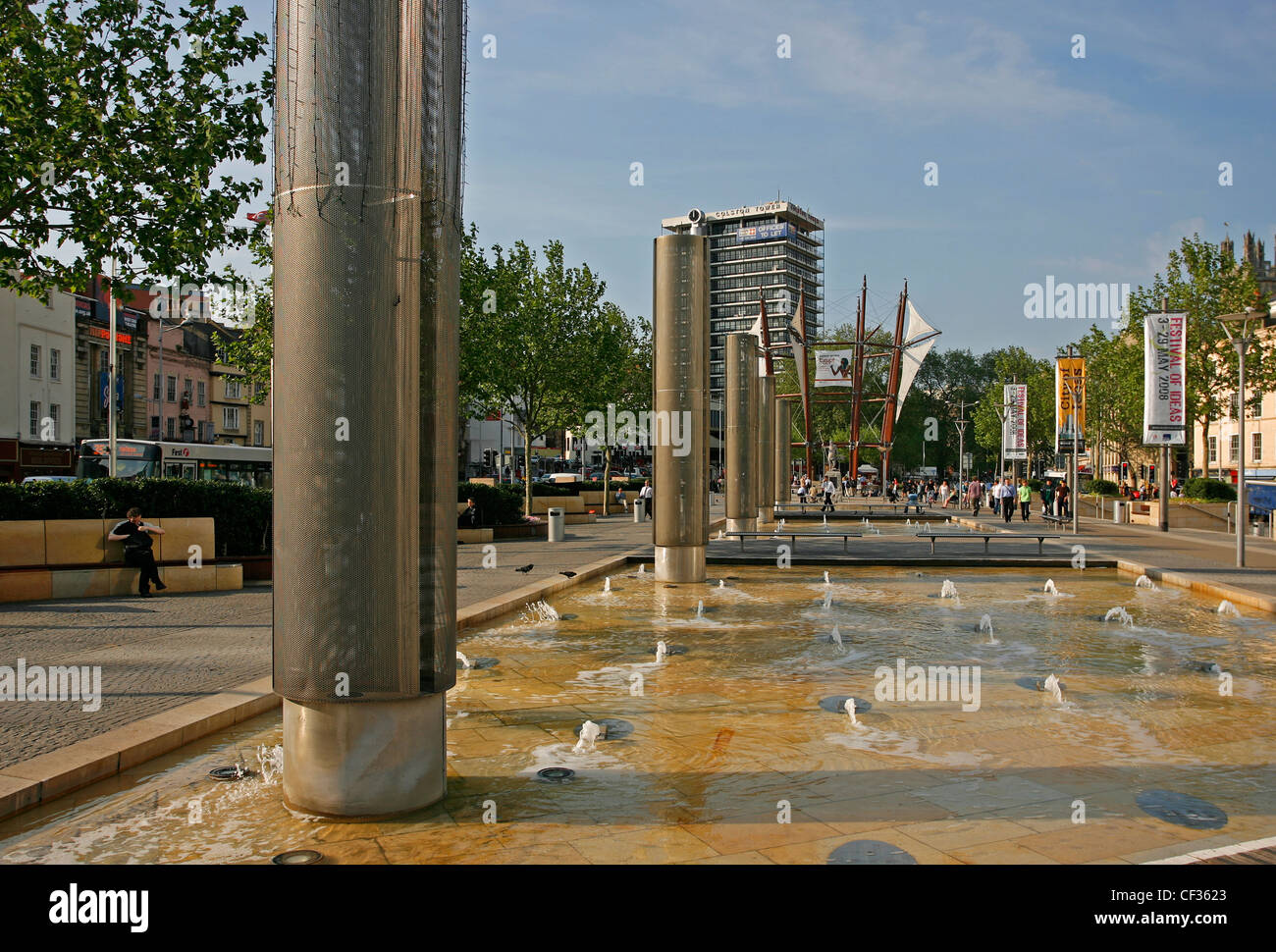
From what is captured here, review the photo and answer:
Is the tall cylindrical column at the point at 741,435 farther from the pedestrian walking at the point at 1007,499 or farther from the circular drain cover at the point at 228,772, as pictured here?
the circular drain cover at the point at 228,772

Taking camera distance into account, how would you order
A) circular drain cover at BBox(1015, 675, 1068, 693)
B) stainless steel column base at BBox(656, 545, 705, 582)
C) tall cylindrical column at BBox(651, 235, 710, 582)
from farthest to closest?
stainless steel column base at BBox(656, 545, 705, 582)
tall cylindrical column at BBox(651, 235, 710, 582)
circular drain cover at BBox(1015, 675, 1068, 693)

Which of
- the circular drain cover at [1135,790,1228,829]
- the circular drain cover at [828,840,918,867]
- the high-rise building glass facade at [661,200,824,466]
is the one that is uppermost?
the high-rise building glass facade at [661,200,824,466]

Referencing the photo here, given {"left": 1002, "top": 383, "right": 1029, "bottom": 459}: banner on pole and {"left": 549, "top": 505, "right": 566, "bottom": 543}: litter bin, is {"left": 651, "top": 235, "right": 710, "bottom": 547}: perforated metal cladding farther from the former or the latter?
{"left": 1002, "top": 383, "right": 1029, "bottom": 459}: banner on pole

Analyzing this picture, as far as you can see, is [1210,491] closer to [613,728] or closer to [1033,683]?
[1033,683]

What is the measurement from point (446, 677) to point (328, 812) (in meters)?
0.93

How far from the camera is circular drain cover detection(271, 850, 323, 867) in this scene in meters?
4.71

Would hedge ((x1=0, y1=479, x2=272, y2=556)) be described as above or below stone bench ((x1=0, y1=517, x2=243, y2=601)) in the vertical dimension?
above

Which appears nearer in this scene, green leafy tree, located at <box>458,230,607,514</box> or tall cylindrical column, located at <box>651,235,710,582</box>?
tall cylindrical column, located at <box>651,235,710,582</box>

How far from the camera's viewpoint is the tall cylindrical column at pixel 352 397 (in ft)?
17.0

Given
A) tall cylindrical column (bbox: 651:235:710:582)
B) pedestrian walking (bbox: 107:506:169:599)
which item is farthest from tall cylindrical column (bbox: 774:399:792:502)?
pedestrian walking (bbox: 107:506:169:599)

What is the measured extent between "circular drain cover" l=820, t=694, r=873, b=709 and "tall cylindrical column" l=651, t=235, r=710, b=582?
8141 mm

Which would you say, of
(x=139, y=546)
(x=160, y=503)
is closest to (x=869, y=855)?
(x=139, y=546)

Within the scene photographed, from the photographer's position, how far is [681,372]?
15984 mm

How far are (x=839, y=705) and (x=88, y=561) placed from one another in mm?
11571
